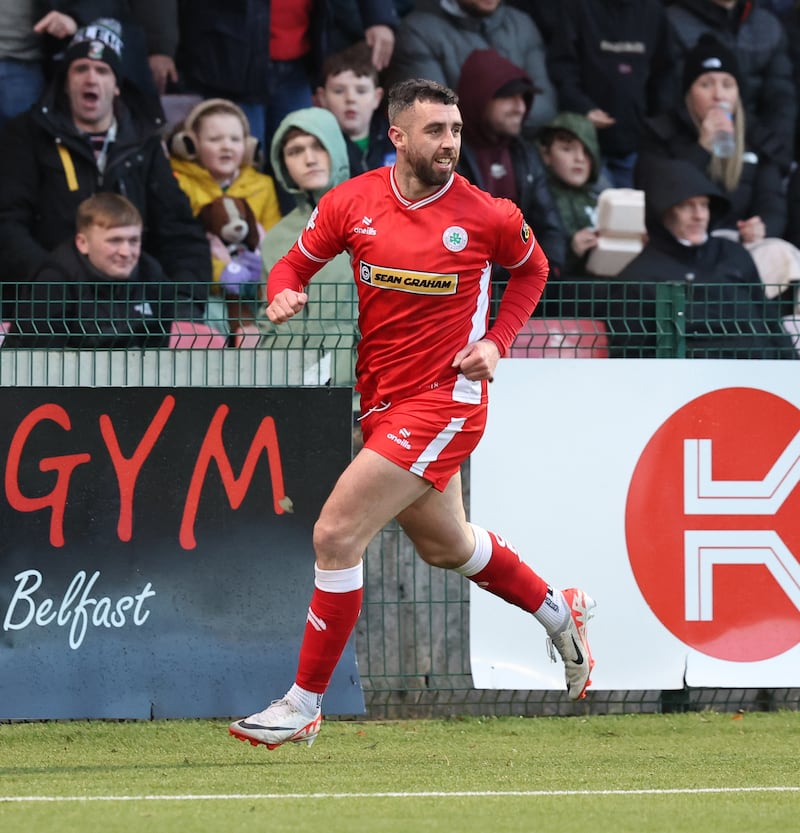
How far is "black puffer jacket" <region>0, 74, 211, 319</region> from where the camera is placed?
32.1 feet

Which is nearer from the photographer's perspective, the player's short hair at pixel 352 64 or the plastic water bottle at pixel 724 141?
the player's short hair at pixel 352 64

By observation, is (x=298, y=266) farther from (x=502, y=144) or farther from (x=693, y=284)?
(x=502, y=144)

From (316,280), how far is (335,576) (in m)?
3.14

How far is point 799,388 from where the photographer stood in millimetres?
8422

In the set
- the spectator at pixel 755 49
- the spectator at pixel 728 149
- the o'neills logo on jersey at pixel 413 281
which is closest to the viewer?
the o'neills logo on jersey at pixel 413 281

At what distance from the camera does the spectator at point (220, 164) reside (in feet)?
34.2

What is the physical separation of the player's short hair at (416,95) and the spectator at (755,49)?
20.8 feet

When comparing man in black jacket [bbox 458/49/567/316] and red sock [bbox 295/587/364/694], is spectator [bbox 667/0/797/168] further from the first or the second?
red sock [bbox 295/587/364/694]

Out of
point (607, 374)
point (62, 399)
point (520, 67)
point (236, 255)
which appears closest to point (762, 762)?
point (607, 374)

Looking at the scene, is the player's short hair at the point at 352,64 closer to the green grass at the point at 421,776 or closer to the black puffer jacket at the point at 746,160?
the black puffer jacket at the point at 746,160

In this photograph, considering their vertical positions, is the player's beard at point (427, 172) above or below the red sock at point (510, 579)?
above

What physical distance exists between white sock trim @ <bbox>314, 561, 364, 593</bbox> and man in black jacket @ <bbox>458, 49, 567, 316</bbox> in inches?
196

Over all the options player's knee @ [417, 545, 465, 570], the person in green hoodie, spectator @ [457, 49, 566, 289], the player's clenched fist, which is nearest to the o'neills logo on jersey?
the player's clenched fist

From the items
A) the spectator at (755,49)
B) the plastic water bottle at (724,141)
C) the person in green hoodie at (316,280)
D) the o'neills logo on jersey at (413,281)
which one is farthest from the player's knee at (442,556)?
the spectator at (755,49)
